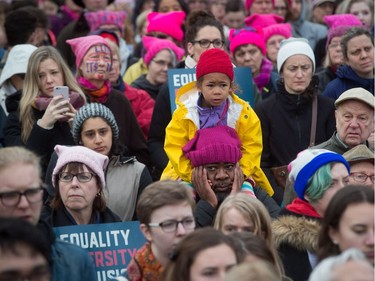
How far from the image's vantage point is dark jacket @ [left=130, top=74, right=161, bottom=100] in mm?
13172

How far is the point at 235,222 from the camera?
7738 mm

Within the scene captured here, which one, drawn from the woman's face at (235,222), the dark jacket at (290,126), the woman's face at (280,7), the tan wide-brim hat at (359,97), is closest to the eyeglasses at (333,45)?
the dark jacket at (290,126)

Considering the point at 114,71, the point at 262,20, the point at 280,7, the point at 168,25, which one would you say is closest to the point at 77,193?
the point at 114,71

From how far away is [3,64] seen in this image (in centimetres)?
1295

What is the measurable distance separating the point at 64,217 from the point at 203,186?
3.49ft

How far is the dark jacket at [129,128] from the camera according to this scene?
11.4 metres

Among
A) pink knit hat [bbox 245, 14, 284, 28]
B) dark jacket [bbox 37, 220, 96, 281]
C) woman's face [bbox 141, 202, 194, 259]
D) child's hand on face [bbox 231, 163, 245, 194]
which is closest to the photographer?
dark jacket [bbox 37, 220, 96, 281]

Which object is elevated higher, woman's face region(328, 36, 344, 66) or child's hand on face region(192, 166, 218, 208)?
woman's face region(328, 36, 344, 66)

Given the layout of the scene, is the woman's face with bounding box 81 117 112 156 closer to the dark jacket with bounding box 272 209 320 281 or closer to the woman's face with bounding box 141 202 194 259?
the dark jacket with bounding box 272 209 320 281

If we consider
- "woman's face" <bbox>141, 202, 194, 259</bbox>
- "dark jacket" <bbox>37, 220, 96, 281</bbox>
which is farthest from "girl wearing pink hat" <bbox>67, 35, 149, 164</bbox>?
"dark jacket" <bbox>37, 220, 96, 281</bbox>

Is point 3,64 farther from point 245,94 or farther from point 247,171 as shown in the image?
point 247,171

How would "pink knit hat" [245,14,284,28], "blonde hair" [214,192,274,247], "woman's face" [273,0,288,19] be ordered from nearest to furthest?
"blonde hair" [214,192,274,247] < "pink knit hat" [245,14,284,28] < "woman's face" [273,0,288,19]

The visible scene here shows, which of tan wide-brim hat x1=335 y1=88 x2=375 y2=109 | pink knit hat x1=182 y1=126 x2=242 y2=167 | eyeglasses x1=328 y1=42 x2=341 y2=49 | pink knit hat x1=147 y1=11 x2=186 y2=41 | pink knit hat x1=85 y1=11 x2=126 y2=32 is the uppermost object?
pink knit hat x1=85 y1=11 x2=126 y2=32

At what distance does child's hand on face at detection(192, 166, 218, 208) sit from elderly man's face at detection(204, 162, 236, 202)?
5cm
